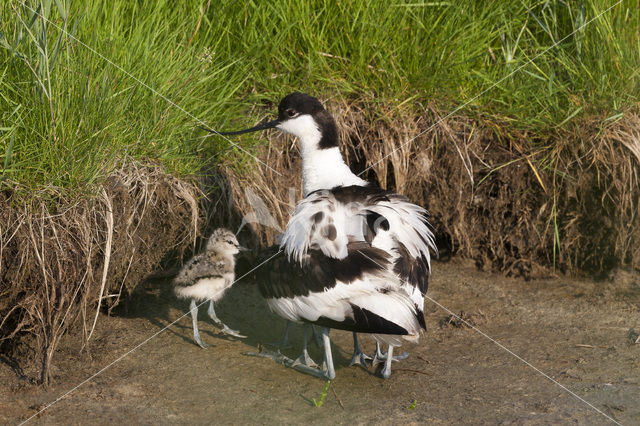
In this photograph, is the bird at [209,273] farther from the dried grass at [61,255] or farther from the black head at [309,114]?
the black head at [309,114]

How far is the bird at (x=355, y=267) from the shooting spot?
3400mm

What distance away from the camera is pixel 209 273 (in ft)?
12.7

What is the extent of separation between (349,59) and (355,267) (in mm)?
1732

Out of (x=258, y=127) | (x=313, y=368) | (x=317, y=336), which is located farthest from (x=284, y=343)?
(x=258, y=127)

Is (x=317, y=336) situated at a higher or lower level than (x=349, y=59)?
lower

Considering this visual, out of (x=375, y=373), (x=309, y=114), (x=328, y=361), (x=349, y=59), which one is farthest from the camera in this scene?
(x=349, y=59)

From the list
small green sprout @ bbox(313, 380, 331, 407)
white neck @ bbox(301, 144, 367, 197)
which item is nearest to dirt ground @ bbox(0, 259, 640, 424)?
small green sprout @ bbox(313, 380, 331, 407)

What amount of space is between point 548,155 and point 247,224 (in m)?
1.91

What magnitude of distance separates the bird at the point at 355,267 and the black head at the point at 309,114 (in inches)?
16.1

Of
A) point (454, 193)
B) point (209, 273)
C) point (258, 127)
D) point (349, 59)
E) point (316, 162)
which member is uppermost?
point (349, 59)

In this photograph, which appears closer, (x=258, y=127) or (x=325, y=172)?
(x=325, y=172)

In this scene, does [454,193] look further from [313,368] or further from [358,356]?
[313,368]

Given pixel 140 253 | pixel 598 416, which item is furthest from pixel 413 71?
pixel 598 416

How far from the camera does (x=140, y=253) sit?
13.0 ft
